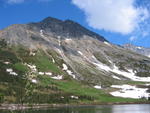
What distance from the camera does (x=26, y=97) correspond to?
15023 millimetres

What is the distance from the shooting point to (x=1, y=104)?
7584 inches

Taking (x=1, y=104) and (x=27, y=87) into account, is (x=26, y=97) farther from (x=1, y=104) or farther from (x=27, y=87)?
(x=1, y=104)

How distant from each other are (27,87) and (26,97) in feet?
1.81

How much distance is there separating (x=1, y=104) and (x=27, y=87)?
186315 millimetres

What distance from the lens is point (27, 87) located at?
1523 centimetres

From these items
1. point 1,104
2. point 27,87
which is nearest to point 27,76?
point 27,87

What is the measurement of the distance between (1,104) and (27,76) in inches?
7341

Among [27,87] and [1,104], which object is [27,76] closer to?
[27,87]

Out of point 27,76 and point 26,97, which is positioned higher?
point 27,76

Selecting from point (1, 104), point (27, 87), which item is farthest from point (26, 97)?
point (1, 104)

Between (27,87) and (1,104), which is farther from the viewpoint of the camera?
(1,104)

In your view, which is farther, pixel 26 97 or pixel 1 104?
pixel 1 104

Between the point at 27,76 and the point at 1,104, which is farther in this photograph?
the point at 1,104
